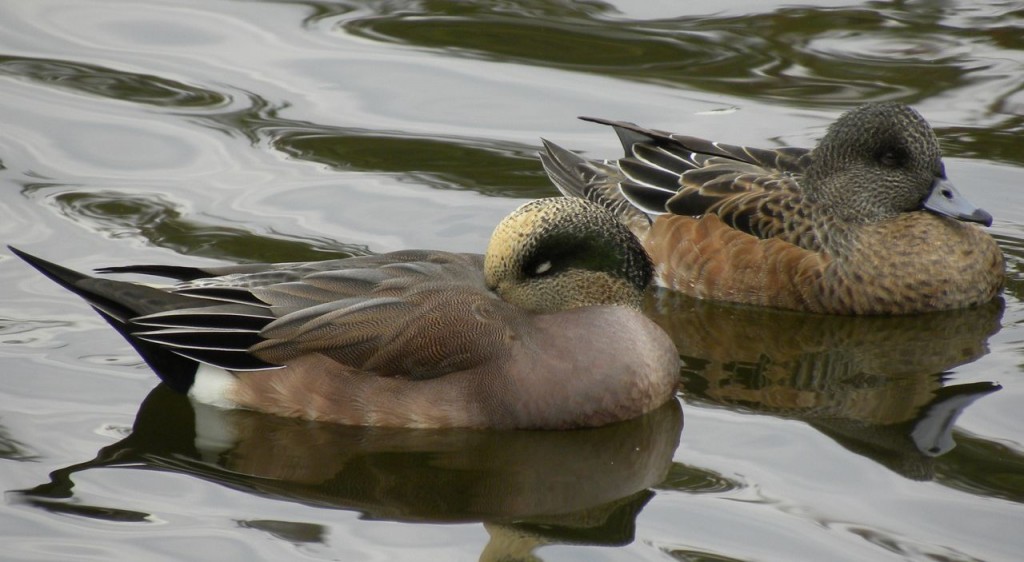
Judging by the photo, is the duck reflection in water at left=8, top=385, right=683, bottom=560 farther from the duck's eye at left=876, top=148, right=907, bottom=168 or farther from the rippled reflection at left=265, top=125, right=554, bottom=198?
the rippled reflection at left=265, top=125, right=554, bottom=198

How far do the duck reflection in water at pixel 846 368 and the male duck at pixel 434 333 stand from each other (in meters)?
0.52

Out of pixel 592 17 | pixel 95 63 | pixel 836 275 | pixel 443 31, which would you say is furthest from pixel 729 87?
pixel 95 63

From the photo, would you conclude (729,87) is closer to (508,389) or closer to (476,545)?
(508,389)

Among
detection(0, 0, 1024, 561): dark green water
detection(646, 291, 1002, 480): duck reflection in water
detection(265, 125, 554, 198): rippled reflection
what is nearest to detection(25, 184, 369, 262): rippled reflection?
detection(0, 0, 1024, 561): dark green water

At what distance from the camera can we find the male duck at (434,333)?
5.85 metres

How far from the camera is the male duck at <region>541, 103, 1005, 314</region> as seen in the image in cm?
735

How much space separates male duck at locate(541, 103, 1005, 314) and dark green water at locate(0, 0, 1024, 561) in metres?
0.15

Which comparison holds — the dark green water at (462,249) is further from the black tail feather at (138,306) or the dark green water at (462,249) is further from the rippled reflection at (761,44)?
the black tail feather at (138,306)

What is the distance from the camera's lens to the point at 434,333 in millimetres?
5859

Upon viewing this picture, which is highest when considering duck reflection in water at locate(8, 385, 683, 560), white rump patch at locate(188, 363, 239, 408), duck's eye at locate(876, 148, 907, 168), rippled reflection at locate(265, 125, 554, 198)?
duck's eye at locate(876, 148, 907, 168)

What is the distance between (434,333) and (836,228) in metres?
2.53

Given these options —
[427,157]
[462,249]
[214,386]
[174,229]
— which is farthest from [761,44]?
[214,386]

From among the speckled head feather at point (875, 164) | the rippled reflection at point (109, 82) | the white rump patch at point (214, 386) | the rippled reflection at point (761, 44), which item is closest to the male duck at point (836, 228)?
the speckled head feather at point (875, 164)

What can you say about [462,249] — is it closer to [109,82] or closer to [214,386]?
[214,386]
